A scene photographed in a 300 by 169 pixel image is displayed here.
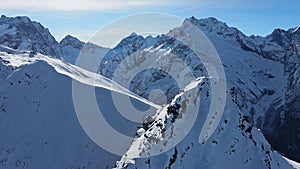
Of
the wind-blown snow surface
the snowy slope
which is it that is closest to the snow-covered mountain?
the wind-blown snow surface

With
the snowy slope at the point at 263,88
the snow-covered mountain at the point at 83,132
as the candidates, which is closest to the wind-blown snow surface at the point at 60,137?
the snow-covered mountain at the point at 83,132

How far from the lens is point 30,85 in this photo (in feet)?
141

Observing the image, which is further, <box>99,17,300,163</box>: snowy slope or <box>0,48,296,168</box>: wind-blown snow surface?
<box>99,17,300,163</box>: snowy slope

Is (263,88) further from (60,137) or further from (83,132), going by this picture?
(60,137)

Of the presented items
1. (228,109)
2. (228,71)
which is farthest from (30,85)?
(228,71)

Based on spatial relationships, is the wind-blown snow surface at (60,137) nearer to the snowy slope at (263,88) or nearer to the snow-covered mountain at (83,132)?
the snow-covered mountain at (83,132)

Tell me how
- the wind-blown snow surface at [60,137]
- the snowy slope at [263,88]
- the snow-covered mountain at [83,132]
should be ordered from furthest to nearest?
the snowy slope at [263,88]
the snow-covered mountain at [83,132]
the wind-blown snow surface at [60,137]

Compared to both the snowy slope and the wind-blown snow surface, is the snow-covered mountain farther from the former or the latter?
the snowy slope

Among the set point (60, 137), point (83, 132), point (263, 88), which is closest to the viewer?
point (60, 137)

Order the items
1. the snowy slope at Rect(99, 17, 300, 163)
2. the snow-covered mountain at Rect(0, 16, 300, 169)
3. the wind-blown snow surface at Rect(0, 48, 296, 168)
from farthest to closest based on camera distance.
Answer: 1. the snowy slope at Rect(99, 17, 300, 163)
2. the snow-covered mountain at Rect(0, 16, 300, 169)
3. the wind-blown snow surface at Rect(0, 48, 296, 168)

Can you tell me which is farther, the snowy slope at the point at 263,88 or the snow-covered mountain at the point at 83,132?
the snowy slope at the point at 263,88

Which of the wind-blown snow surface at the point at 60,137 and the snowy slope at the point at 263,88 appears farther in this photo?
the snowy slope at the point at 263,88

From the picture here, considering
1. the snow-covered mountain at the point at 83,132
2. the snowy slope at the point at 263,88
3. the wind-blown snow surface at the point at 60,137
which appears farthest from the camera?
the snowy slope at the point at 263,88

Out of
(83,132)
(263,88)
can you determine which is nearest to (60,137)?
(83,132)
